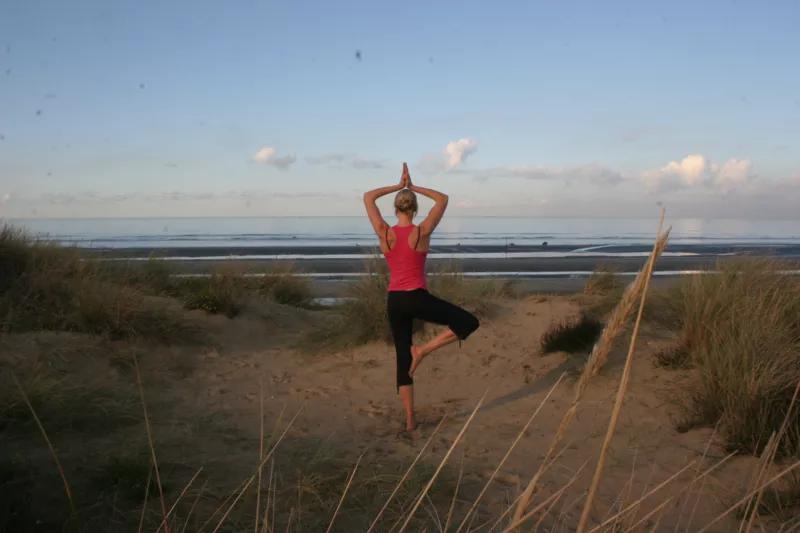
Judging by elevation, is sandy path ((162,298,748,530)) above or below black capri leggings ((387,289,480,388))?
below

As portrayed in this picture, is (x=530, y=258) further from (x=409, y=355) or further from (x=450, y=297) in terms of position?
(x=409, y=355)

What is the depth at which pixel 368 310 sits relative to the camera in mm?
8797

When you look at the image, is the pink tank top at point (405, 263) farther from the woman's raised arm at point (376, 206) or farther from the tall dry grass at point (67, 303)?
the tall dry grass at point (67, 303)

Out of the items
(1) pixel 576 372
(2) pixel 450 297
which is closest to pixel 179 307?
(2) pixel 450 297

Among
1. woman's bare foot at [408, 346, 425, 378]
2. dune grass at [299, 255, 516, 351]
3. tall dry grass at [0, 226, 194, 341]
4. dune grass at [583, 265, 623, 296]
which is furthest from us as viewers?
dune grass at [583, 265, 623, 296]

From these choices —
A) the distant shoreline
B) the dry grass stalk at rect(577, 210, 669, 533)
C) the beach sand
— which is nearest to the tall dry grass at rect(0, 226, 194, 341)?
the beach sand

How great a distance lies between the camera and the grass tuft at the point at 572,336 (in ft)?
24.8

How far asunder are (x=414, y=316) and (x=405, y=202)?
1001 millimetres

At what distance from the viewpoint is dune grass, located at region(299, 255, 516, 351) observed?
8.62 m

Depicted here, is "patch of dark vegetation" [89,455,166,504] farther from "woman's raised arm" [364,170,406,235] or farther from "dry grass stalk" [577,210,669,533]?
"dry grass stalk" [577,210,669,533]

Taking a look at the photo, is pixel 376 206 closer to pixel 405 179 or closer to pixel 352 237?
pixel 405 179

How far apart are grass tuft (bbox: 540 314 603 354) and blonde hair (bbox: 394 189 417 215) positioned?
329 centimetres

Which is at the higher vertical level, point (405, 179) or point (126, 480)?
point (405, 179)

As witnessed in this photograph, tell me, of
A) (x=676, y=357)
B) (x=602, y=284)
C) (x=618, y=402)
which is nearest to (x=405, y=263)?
(x=676, y=357)
